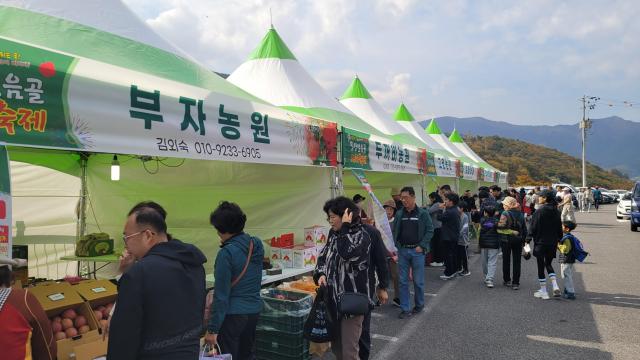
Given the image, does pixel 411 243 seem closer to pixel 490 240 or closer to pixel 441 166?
pixel 490 240

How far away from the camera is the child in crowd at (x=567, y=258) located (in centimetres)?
615

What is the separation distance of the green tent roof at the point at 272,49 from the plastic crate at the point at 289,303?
5.07m

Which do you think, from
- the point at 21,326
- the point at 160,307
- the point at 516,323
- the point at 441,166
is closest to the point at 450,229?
the point at 516,323

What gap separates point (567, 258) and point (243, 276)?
5.39 m

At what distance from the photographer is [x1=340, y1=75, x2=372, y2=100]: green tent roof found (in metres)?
11.3

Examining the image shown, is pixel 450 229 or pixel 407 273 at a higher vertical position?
pixel 450 229

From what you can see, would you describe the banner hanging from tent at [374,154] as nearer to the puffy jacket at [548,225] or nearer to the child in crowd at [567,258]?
the puffy jacket at [548,225]

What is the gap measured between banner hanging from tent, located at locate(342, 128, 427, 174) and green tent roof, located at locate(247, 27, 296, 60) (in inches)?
97.1

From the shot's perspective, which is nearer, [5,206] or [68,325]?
[5,206]

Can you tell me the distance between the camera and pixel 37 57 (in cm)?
249

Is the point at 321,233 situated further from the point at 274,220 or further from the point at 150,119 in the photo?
the point at 150,119

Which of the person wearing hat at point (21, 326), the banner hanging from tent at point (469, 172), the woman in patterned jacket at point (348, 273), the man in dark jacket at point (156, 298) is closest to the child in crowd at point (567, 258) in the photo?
the woman in patterned jacket at point (348, 273)

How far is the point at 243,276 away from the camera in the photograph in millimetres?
2928

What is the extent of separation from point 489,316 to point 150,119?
4.90 metres
